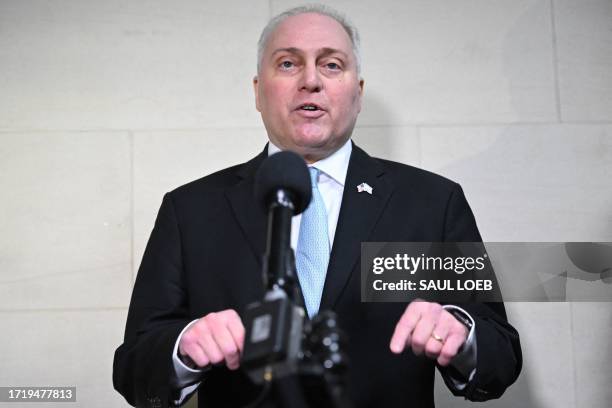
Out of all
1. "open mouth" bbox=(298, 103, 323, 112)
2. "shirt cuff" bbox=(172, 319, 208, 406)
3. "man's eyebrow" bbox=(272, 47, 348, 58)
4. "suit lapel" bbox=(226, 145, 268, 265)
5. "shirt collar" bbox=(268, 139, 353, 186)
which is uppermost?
"man's eyebrow" bbox=(272, 47, 348, 58)

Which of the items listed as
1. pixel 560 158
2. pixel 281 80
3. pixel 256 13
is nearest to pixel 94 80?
pixel 256 13

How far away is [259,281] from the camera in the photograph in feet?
5.07

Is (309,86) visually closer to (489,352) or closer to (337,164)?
(337,164)

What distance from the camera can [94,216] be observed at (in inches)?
91.5

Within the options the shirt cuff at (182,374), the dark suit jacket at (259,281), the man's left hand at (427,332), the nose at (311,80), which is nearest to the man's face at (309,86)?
the nose at (311,80)

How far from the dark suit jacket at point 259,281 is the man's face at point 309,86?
0.34 feet

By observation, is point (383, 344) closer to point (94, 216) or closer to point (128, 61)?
point (94, 216)

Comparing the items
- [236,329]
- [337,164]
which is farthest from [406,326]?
[337,164]

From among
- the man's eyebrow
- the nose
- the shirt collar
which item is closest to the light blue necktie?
the shirt collar

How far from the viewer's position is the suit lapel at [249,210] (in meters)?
1.60

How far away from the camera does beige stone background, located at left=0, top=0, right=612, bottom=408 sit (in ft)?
7.54

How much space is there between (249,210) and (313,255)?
0.21 meters

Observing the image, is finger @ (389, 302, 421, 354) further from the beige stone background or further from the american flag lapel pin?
the beige stone background

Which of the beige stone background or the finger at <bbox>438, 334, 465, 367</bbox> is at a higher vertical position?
the beige stone background
